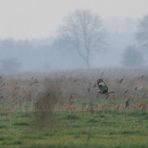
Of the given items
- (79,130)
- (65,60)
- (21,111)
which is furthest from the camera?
(65,60)

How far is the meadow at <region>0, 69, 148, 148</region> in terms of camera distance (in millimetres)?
15672

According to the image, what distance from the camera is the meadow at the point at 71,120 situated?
15672mm

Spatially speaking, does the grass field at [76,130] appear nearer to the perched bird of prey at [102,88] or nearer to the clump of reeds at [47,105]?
the clump of reeds at [47,105]

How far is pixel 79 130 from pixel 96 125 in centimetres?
121


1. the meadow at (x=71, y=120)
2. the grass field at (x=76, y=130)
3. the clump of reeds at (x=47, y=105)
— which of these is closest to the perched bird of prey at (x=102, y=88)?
the meadow at (x=71, y=120)

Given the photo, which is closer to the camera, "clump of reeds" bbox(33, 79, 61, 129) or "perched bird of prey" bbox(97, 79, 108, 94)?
"clump of reeds" bbox(33, 79, 61, 129)

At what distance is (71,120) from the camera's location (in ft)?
64.6

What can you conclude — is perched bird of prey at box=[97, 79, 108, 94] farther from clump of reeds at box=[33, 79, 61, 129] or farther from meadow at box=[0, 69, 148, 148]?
clump of reeds at box=[33, 79, 61, 129]

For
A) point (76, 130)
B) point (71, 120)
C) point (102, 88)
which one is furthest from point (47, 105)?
point (102, 88)

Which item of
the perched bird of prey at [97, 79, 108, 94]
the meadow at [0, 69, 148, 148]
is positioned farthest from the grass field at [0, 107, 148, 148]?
the perched bird of prey at [97, 79, 108, 94]

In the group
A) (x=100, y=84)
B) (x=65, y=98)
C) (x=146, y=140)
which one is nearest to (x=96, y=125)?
(x=146, y=140)

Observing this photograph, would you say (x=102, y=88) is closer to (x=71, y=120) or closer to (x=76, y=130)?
(x=71, y=120)

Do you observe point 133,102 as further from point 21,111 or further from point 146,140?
point 146,140

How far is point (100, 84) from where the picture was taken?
2555 cm
